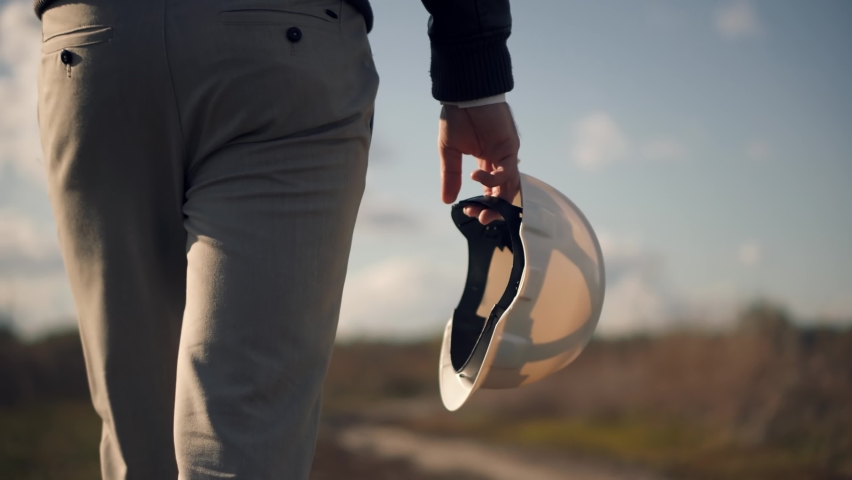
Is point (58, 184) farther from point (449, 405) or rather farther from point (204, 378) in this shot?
point (449, 405)

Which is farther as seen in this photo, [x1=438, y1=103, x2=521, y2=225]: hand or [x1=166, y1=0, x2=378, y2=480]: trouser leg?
[x1=438, y1=103, x2=521, y2=225]: hand

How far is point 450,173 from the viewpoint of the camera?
153 centimetres

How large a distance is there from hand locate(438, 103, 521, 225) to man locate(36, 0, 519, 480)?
32 centimetres

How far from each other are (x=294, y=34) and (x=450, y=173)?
61 centimetres

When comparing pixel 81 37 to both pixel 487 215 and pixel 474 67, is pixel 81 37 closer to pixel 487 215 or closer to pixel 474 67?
pixel 474 67

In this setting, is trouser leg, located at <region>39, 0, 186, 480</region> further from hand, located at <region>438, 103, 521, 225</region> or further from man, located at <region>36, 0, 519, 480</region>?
hand, located at <region>438, 103, 521, 225</region>

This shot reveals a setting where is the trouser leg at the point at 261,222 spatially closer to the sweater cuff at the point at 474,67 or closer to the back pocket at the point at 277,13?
the back pocket at the point at 277,13

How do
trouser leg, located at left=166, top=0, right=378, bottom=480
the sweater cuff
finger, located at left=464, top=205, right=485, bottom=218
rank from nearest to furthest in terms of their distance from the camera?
trouser leg, located at left=166, top=0, right=378, bottom=480 < the sweater cuff < finger, located at left=464, top=205, right=485, bottom=218

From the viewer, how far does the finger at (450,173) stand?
58.4 inches

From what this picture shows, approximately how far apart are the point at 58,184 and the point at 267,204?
0.37 meters

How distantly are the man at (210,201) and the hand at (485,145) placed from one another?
1.04 ft

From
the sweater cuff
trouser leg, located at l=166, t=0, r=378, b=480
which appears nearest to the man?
trouser leg, located at l=166, t=0, r=378, b=480

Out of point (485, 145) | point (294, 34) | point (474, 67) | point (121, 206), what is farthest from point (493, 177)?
point (121, 206)

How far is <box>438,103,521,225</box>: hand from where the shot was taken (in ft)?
4.40
